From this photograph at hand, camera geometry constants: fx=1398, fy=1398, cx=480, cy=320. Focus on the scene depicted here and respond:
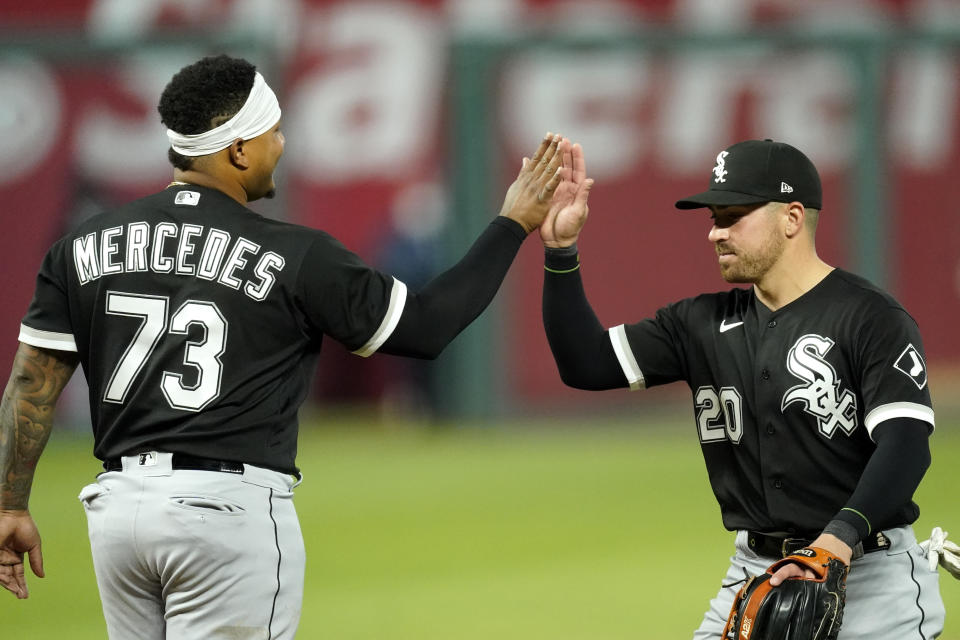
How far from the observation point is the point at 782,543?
162 inches

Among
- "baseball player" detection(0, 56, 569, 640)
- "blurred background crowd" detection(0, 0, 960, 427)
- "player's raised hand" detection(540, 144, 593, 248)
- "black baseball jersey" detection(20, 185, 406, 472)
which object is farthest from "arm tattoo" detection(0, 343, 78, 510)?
"blurred background crowd" detection(0, 0, 960, 427)

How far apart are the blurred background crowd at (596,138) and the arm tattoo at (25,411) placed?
28.3 feet

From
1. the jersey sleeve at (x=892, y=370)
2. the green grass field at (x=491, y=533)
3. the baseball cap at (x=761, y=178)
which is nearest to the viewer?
the jersey sleeve at (x=892, y=370)

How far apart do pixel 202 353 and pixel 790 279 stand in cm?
177

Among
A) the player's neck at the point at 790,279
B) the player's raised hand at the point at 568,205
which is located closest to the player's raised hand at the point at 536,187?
the player's raised hand at the point at 568,205

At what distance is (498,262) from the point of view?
406 cm

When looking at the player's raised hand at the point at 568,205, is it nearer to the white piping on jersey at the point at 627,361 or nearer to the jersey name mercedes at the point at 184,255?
the white piping on jersey at the point at 627,361

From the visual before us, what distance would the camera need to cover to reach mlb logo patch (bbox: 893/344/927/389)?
384cm

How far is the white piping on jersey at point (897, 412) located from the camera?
3775mm

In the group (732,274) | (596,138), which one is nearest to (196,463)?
(732,274)

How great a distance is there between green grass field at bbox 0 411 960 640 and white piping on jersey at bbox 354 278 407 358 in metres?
3.16

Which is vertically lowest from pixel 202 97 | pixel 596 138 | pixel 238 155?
Result: pixel 238 155

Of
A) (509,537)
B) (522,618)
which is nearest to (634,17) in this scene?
(509,537)

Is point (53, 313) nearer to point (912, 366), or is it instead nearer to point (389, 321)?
point (389, 321)
